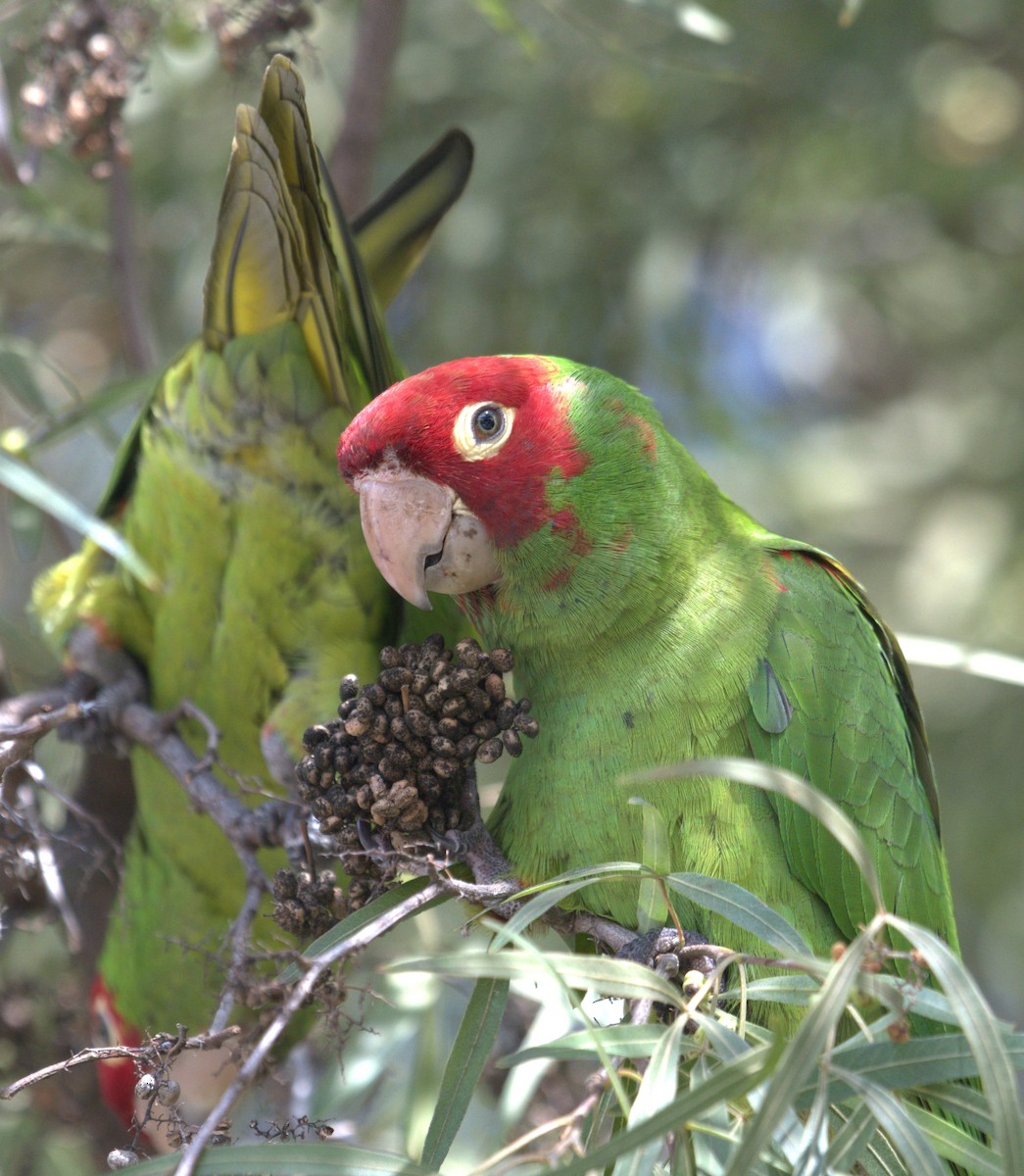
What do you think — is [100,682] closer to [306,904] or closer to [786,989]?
[306,904]

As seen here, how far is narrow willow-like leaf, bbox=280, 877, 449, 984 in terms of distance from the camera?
1398 mm

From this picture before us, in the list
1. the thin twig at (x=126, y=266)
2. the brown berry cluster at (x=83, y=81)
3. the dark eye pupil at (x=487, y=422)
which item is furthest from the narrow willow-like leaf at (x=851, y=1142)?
the thin twig at (x=126, y=266)

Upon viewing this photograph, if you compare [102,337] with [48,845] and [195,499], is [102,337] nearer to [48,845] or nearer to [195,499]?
[195,499]

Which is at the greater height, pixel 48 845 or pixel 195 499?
pixel 195 499

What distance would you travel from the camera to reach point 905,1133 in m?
1.11

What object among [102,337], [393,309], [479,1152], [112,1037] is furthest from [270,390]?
[102,337]

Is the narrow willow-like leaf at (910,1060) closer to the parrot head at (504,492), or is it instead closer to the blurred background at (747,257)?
the parrot head at (504,492)

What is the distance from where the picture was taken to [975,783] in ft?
13.3

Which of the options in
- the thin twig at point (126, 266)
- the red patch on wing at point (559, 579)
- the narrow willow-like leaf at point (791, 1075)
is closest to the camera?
the narrow willow-like leaf at point (791, 1075)

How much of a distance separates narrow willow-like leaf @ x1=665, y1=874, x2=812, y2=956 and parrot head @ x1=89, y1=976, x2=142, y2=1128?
1688 mm

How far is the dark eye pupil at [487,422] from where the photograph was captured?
5.60ft

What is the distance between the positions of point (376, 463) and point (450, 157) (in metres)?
0.90

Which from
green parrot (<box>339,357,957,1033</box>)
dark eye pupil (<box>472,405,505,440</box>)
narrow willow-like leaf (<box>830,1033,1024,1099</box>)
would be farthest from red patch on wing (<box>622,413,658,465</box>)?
narrow willow-like leaf (<box>830,1033,1024,1099</box>)

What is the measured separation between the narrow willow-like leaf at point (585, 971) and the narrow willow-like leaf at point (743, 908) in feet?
0.37
